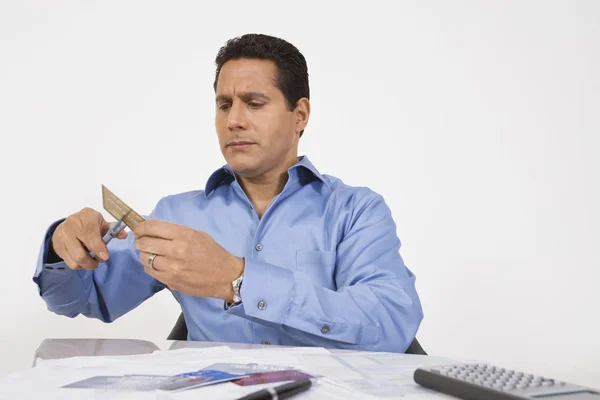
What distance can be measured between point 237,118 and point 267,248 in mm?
376

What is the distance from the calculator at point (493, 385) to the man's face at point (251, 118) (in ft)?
3.40

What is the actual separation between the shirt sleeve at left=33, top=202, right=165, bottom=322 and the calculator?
106 centimetres

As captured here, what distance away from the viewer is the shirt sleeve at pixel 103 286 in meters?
1.61

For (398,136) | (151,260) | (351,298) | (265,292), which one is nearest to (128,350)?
(151,260)

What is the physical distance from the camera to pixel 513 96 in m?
3.11

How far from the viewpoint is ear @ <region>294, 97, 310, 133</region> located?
1.99m

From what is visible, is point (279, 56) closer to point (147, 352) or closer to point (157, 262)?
point (157, 262)

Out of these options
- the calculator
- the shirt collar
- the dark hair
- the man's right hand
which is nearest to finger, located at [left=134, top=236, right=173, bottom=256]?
the man's right hand

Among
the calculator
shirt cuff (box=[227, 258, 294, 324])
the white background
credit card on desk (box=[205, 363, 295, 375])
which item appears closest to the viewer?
the calculator

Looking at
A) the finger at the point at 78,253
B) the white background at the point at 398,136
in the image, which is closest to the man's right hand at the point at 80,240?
the finger at the point at 78,253

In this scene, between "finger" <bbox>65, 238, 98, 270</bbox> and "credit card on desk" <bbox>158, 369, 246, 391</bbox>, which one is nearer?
"credit card on desk" <bbox>158, 369, 246, 391</bbox>

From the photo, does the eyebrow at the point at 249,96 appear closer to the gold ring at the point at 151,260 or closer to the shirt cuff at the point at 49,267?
the shirt cuff at the point at 49,267

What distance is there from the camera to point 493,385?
2.62ft

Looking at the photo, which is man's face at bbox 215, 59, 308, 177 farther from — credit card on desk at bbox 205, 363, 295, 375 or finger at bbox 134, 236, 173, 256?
credit card on desk at bbox 205, 363, 295, 375
